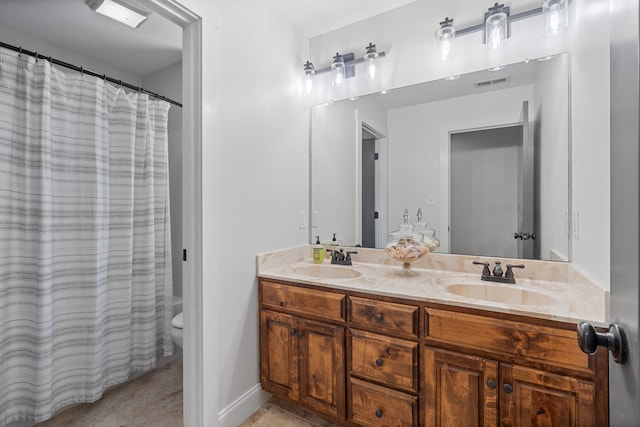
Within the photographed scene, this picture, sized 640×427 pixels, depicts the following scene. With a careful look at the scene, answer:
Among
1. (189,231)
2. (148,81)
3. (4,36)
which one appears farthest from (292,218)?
(4,36)

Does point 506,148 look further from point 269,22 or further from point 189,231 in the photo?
point 189,231

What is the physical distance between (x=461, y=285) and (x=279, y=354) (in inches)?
42.4

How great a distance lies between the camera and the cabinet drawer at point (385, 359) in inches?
54.2

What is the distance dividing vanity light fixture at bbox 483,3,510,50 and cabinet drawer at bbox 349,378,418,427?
1874 millimetres

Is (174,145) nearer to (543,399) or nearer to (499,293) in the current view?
(499,293)

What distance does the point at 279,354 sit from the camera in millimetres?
1797

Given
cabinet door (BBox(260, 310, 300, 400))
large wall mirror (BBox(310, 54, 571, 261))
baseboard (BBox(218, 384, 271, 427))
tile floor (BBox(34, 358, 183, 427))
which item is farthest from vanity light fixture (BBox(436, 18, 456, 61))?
tile floor (BBox(34, 358, 183, 427))

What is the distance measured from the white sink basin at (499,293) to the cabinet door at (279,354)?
89cm

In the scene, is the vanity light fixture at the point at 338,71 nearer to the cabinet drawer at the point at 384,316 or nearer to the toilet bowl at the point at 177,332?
the cabinet drawer at the point at 384,316

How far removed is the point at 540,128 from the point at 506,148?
0.62ft

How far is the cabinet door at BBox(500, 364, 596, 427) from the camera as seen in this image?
1057 millimetres

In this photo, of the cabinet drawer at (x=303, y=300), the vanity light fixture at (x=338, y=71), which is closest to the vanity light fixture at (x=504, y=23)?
the vanity light fixture at (x=338, y=71)

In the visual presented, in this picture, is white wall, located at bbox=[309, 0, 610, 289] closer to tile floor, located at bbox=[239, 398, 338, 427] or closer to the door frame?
the door frame

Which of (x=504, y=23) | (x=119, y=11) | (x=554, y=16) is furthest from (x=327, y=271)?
(x=119, y=11)
